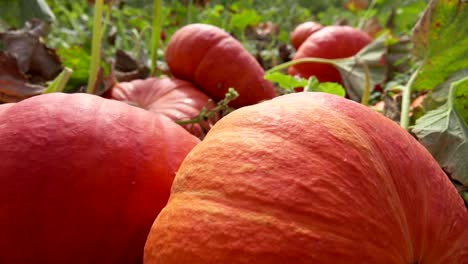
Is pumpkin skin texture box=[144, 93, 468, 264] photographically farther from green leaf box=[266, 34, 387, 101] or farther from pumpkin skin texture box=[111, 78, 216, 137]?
green leaf box=[266, 34, 387, 101]

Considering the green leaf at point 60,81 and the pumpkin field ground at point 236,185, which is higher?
the pumpkin field ground at point 236,185

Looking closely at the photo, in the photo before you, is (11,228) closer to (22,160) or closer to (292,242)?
(22,160)

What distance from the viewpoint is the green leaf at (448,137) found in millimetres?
1097

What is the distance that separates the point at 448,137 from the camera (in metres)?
1.14

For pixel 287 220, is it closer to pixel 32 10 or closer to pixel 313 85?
pixel 313 85

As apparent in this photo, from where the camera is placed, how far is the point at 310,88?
1442mm

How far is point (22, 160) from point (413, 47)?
3.46ft

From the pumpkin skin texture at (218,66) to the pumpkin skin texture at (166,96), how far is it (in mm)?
58

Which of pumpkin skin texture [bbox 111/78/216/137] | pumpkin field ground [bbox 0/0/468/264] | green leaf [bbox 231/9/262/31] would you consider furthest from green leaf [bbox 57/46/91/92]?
green leaf [bbox 231/9/262/31]

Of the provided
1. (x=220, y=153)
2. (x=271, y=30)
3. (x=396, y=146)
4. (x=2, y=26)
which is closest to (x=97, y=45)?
(x=2, y=26)

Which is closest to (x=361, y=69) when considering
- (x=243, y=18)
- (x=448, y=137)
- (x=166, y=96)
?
(x=166, y=96)

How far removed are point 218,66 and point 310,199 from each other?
114 centimetres

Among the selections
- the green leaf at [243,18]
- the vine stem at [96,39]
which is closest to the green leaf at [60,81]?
the vine stem at [96,39]

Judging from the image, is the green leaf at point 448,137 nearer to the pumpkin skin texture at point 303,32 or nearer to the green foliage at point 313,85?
the green foliage at point 313,85
